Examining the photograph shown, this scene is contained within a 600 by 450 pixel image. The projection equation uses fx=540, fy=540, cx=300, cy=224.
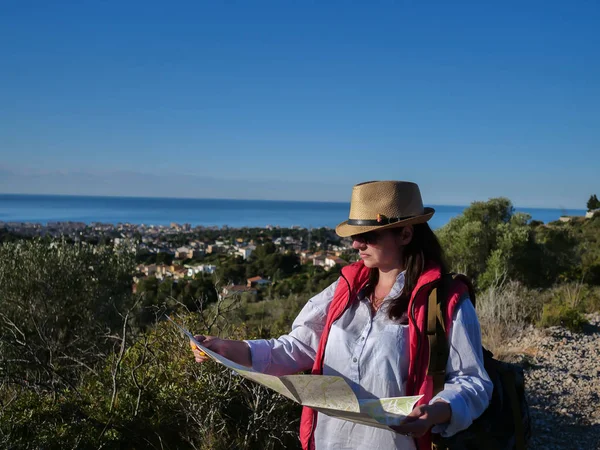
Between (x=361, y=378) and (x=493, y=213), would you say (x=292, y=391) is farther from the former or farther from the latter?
(x=493, y=213)

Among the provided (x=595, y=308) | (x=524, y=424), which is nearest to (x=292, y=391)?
(x=524, y=424)

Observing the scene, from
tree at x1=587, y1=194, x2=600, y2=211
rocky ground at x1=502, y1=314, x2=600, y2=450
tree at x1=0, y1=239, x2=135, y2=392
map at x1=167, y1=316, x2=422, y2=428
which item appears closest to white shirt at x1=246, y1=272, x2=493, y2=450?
map at x1=167, y1=316, x2=422, y2=428

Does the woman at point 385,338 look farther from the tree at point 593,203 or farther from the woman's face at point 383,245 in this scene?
the tree at point 593,203

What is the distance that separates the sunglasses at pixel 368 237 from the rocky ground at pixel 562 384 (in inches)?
135

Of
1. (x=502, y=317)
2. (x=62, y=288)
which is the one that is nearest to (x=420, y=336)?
(x=502, y=317)

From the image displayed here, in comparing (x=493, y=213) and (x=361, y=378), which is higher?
(x=493, y=213)

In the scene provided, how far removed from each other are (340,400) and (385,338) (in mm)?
361

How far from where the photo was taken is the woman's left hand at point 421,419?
69.2 inches

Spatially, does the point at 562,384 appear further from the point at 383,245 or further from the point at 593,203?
the point at 593,203

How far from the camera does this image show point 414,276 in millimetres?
2236

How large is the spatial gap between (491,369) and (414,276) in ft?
1.54

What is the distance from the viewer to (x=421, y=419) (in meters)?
1.76

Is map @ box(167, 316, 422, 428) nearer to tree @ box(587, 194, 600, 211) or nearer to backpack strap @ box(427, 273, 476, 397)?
backpack strap @ box(427, 273, 476, 397)

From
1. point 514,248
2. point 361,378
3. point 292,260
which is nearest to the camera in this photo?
point 361,378
